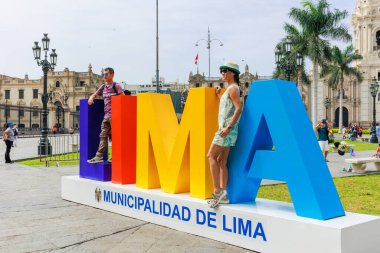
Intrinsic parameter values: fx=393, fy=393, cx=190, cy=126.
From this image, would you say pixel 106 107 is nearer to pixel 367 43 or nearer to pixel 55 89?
pixel 55 89

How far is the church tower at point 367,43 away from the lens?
5975cm

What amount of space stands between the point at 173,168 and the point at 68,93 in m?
62.6

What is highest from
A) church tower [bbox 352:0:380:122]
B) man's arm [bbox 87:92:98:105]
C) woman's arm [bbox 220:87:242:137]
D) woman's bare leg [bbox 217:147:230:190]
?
church tower [bbox 352:0:380:122]

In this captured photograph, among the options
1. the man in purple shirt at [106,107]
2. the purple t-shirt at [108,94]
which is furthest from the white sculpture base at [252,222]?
the purple t-shirt at [108,94]

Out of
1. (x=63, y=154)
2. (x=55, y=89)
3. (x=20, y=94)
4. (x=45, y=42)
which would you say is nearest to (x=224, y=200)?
(x=63, y=154)

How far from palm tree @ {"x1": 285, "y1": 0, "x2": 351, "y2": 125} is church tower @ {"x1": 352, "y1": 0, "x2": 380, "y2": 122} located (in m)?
38.1

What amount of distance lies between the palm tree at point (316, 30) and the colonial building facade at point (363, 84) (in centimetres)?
3467

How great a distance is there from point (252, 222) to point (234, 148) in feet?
2.93

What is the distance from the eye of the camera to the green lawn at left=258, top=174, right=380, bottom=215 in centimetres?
591

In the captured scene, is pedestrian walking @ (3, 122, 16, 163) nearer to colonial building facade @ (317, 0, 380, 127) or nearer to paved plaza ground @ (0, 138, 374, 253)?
paved plaza ground @ (0, 138, 374, 253)

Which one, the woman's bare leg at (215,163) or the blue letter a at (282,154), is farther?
the woman's bare leg at (215,163)

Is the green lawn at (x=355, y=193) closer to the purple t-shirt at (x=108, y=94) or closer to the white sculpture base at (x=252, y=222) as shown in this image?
the white sculpture base at (x=252, y=222)

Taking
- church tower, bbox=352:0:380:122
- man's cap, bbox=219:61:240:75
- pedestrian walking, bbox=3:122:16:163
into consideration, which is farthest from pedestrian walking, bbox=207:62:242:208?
church tower, bbox=352:0:380:122

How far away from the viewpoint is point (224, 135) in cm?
419
